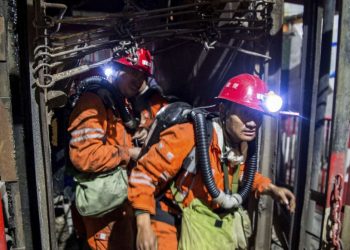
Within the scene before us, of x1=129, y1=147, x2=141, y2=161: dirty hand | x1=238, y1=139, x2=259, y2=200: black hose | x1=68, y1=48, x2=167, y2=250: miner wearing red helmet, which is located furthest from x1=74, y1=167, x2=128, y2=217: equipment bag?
x1=238, y1=139, x2=259, y2=200: black hose

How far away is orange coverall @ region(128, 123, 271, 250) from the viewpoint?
2611 mm

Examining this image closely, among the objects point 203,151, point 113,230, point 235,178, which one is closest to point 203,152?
point 203,151

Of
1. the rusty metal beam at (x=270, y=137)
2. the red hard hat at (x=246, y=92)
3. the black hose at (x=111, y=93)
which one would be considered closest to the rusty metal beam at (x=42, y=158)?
the black hose at (x=111, y=93)

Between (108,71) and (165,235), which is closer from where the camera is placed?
(165,235)

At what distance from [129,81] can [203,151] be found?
1.22 meters

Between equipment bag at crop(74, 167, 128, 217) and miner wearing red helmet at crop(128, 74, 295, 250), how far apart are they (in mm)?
425

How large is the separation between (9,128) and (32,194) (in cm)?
58

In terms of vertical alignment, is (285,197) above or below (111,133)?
below

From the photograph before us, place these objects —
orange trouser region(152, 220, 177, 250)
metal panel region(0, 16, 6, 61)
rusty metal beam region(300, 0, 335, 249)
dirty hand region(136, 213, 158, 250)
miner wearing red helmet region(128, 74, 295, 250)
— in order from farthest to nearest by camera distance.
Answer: rusty metal beam region(300, 0, 335, 249) < orange trouser region(152, 220, 177, 250) < miner wearing red helmet region(128, 74, 295, 250) < dirty hand region(136, 213, 158, 250) < metal panel region(0, 16, 6, 61)

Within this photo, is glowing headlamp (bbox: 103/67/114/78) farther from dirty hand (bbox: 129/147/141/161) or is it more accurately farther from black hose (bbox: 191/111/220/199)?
black hose (bbox: 191/111/220/199)

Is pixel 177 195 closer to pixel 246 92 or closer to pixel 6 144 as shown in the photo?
pixel 246 92

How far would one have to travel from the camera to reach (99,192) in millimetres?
3096

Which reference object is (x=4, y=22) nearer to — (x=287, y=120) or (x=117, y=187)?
(x=117, y=187)

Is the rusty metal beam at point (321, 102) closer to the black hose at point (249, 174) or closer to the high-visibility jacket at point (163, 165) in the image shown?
the black hose at point (249, 174)
